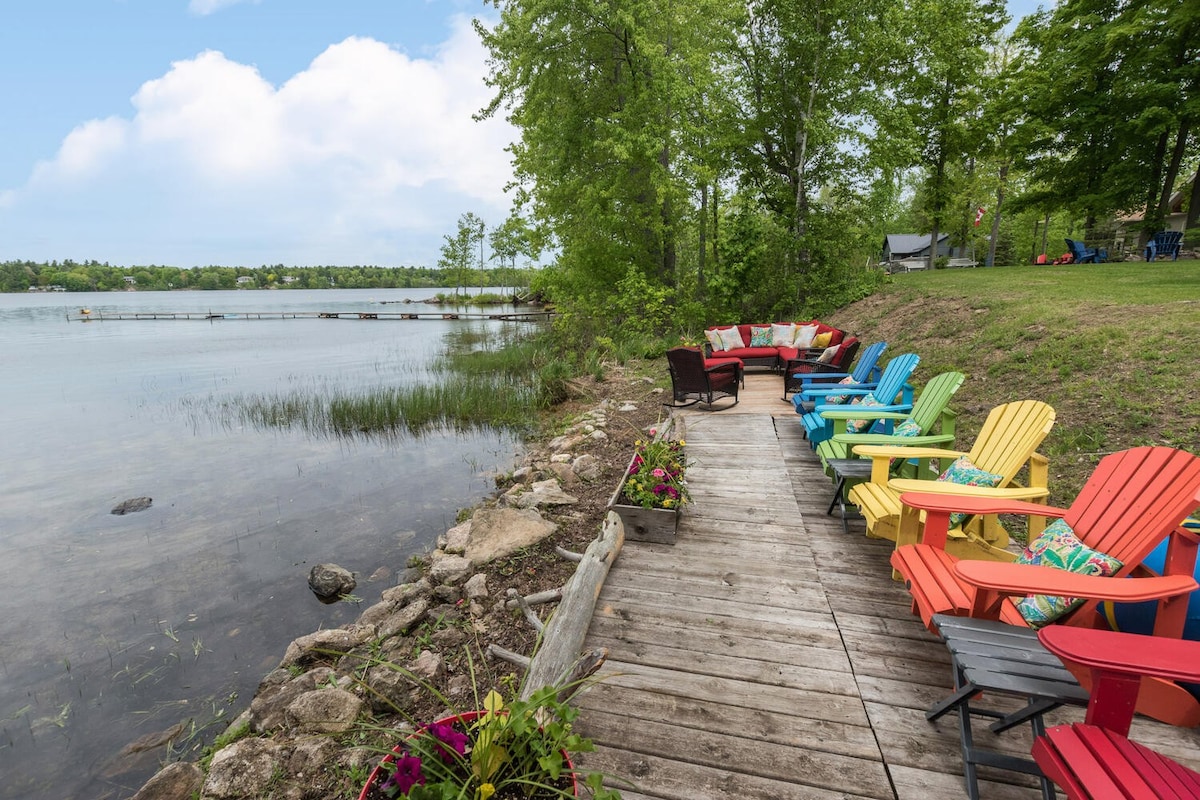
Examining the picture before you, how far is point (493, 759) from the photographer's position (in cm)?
132

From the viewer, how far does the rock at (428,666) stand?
251 cm

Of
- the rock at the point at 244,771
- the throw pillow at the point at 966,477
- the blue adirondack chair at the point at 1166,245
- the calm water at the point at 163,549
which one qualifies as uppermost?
the blue adirondack chair at the point at 1166,245

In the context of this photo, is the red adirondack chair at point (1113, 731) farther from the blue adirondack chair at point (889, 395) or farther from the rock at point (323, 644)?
the rock at point (323, 644)

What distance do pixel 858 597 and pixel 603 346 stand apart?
409 inches

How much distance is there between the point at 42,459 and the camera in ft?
26.9

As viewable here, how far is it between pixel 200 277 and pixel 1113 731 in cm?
12682

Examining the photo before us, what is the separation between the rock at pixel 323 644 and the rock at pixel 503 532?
83 cm

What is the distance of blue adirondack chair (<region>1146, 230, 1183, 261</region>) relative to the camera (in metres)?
12.6

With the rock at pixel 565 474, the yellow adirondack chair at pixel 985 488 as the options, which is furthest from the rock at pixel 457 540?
the yellow adirondack chair at pixel 985 488

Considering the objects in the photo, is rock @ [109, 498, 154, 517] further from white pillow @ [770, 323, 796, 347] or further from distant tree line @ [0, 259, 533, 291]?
distant tree line @ [0, 259, 533, 291]

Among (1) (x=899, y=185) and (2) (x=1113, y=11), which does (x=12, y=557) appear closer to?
(1) (x=899, y=185)

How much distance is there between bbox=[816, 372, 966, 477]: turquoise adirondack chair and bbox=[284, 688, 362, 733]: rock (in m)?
3.27

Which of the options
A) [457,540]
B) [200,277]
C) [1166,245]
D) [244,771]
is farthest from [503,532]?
[200,277]

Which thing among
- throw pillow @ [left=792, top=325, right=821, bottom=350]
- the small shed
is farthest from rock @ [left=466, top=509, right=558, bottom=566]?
the small shed
